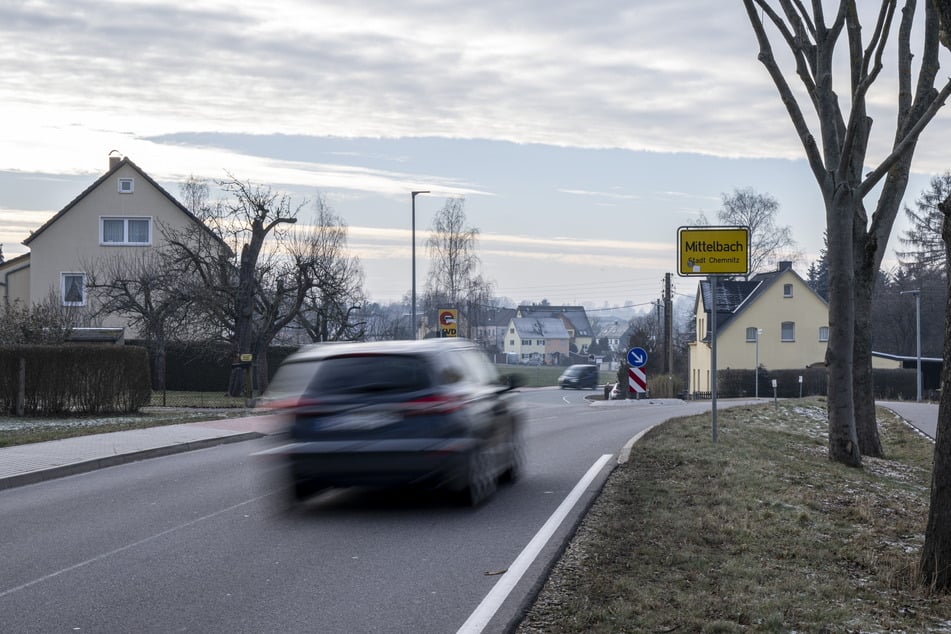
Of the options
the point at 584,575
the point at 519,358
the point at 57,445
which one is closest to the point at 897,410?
the point at 57,445

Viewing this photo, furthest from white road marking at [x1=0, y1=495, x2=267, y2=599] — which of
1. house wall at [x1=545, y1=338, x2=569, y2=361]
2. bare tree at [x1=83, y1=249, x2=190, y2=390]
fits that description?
house wall at [x1=545, y1=338, x2=569, y2=361]

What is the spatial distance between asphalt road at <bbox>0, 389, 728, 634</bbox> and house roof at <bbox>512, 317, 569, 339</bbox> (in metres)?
139

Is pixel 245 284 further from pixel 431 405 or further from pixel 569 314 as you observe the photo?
pixel 569 314

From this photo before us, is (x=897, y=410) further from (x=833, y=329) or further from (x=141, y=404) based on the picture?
(x=141, y=404)

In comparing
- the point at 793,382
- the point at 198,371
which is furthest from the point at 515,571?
the point at 793,382

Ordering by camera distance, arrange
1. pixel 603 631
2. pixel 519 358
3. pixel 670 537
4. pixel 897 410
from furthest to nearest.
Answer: pixel 519 358 < pixel 897 410 < pixel 670 537 < pixel 603 631

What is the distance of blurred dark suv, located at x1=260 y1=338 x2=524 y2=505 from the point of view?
948 cm

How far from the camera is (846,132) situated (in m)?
14.6

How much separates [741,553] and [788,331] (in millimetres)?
65224

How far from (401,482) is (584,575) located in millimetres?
2914

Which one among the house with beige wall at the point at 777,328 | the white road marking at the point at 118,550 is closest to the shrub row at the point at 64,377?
the white road marking at the point at 118,550

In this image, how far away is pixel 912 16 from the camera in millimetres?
15727

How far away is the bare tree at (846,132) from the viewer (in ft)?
48.1

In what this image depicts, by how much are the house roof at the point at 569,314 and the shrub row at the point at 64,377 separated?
13708cm
